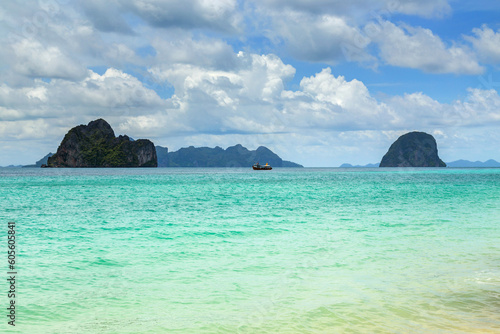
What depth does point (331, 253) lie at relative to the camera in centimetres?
1853

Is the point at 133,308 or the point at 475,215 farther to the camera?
the point at 475,215

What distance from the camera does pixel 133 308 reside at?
1112 centimetres

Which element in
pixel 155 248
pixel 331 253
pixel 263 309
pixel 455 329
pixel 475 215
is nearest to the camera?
pixel 455 329

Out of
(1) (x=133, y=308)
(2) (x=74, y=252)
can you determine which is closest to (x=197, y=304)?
(1) (x=133, y=308)

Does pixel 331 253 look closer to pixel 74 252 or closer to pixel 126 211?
pixel 74 252

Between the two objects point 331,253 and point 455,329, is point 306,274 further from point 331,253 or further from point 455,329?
point 455,329

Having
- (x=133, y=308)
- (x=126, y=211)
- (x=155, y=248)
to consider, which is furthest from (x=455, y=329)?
(x=126, y=211)

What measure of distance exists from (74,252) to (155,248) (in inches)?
141

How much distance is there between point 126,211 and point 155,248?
1857 cm

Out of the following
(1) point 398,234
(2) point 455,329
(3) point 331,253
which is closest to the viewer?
(2) point 455,329

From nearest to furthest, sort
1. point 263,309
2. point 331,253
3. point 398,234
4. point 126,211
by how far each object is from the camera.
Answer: point 263,309, point 331,253, point 398,234, point 126,211

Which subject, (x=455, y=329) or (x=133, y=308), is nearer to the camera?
(x=455, y=329)

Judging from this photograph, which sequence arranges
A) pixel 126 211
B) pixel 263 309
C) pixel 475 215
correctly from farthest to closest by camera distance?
pixel 126 211
pixel 475 215
pixel 263 309

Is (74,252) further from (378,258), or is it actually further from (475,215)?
(475,215)
